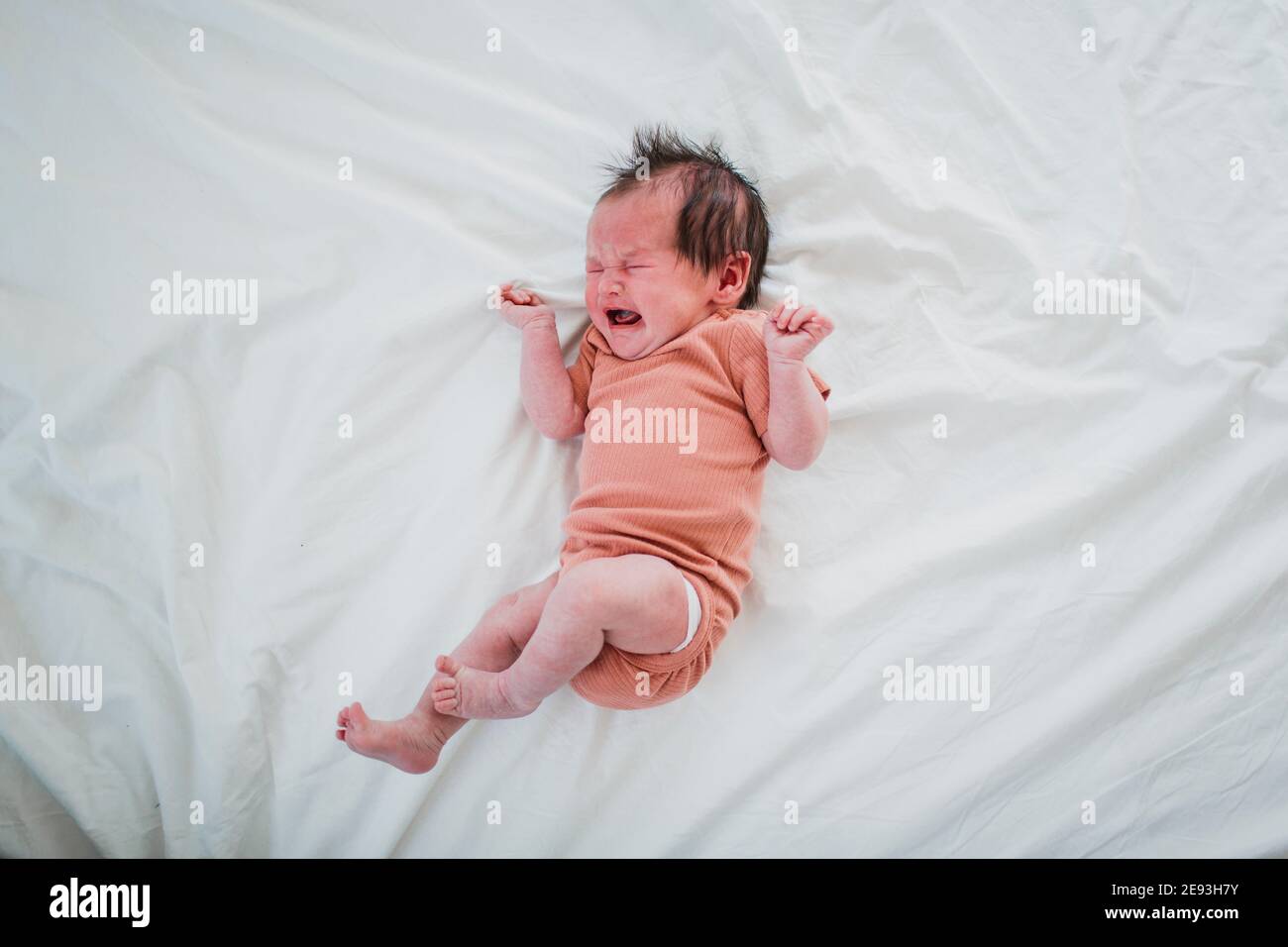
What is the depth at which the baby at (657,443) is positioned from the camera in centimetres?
161

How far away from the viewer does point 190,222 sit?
6.05 feet

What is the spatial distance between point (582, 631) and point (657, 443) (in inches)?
14.2

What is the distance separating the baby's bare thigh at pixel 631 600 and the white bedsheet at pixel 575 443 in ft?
0.83

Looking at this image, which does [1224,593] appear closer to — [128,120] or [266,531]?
[266,531]

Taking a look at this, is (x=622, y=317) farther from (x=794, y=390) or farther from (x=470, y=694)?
(x=470, y=694)

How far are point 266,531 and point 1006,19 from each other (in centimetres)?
176

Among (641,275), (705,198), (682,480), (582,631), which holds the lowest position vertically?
(582,631)

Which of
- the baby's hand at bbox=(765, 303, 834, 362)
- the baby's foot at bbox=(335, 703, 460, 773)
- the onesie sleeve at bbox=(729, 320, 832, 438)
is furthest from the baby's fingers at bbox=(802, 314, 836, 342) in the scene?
the baby's foot at bbox=(335, 703, 460, 773)

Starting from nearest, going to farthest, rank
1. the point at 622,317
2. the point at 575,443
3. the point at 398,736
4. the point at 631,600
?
the point at 631,600 < the point at 398,736 < the point at 622,317 < the point at 575,443

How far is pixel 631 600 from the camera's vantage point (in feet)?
5.05

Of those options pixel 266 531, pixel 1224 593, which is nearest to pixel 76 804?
pixel 266 531

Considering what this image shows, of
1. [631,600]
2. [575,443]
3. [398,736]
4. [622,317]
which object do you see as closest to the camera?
[631,600]

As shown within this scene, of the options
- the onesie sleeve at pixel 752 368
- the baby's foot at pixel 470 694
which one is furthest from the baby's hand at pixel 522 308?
the baby's foot at pixel 470 694

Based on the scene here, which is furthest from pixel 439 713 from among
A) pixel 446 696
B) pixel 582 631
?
pixel 582 631
